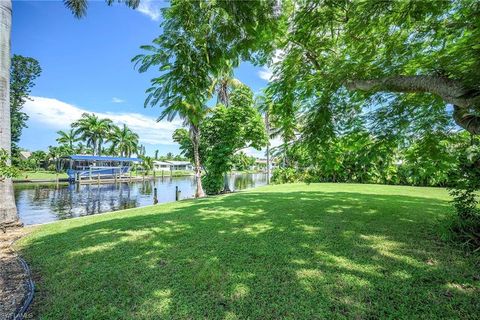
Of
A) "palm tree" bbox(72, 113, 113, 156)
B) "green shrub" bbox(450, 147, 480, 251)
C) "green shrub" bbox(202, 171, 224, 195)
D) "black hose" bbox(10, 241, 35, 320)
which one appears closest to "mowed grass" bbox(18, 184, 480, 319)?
"black hose" bbox(10, 241, 35, 320)

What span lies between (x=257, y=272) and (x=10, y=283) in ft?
12.6

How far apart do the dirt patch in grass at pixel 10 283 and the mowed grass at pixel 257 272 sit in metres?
0.19

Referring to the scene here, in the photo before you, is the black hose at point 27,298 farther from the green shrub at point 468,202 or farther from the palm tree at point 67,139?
the palm tree at point 67,139

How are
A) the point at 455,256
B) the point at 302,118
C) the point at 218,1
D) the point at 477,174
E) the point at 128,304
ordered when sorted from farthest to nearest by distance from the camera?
the point at 302,118, the point at 477,174, the point at 455,256, the point at 128,304, the point at 218,1

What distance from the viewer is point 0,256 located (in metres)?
4.84

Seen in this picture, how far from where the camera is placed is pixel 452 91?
3.38 meters

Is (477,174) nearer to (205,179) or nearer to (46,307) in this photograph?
(46,307)

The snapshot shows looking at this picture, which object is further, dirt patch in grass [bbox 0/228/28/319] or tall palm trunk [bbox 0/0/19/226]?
tall palm trunk [bbox 0/0/19/226]

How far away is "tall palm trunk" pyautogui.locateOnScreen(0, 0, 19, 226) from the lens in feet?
21.9

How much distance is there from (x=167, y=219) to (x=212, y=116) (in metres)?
11.0

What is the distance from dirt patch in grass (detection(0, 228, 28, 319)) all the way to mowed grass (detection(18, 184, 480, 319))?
0.63ft

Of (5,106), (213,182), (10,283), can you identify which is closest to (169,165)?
(213,182)

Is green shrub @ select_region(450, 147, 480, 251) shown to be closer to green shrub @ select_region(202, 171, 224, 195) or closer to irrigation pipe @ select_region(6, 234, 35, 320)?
irrigation pipe @ select_region(6, 234, 35, 320)

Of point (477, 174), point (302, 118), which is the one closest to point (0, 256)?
point (302, 118)
